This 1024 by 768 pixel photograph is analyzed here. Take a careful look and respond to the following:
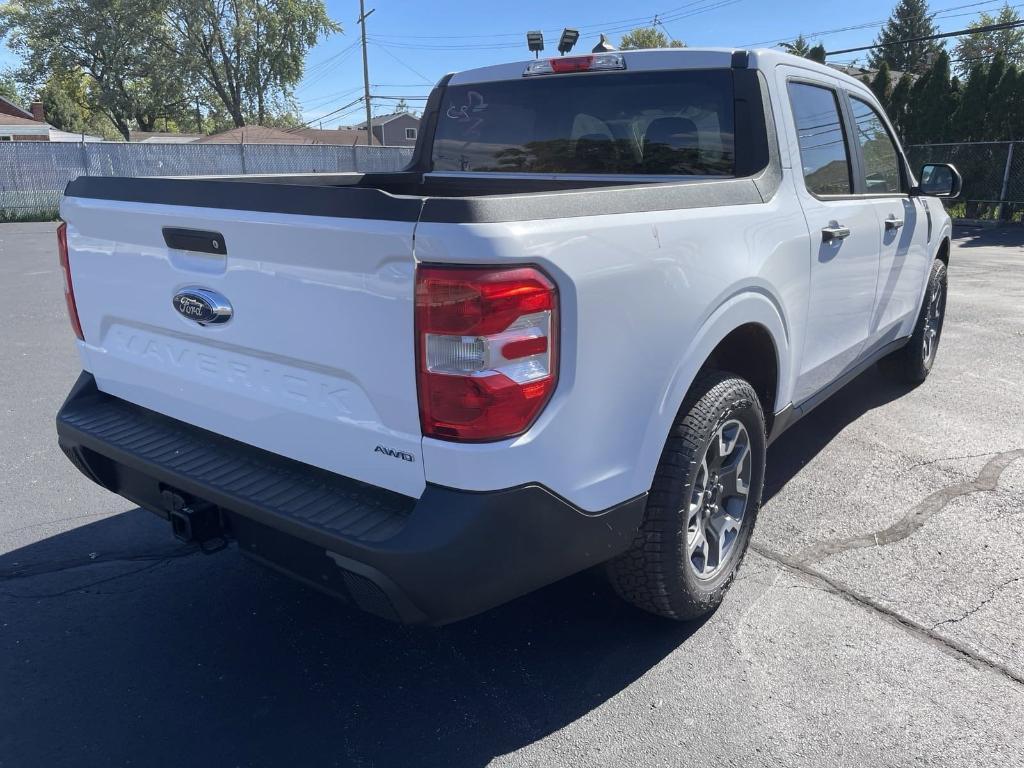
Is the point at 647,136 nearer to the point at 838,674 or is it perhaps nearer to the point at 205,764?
the point at 838,674

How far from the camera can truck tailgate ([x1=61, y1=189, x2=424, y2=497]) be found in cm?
201

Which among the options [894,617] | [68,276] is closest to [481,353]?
[68,276]

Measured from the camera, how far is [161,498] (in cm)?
260

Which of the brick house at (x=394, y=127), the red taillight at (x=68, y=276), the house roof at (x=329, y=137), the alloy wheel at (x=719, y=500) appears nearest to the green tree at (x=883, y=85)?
the alloy wheel at (x=719, y=500)

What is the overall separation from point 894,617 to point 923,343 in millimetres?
3134

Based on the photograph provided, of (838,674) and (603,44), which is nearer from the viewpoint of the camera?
(838,674)

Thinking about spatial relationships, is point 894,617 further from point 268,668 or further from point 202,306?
point 202,306

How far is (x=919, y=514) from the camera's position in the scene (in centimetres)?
380

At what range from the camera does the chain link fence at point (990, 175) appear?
17.6 m

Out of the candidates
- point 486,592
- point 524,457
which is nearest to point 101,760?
point 486,592

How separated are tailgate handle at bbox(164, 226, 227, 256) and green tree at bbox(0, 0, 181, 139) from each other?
175ft

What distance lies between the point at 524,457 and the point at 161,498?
4.21 ft

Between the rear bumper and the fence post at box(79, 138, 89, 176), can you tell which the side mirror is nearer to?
the rear bumper

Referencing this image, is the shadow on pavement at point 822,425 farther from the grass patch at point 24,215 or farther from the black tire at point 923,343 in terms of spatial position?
the grass patch at point 24,215
